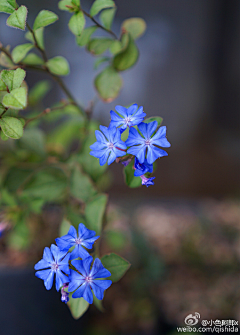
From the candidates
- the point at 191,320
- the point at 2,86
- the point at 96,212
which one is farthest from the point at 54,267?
the point at 191,320

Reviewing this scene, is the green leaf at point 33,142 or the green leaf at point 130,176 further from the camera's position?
the green leaf at point 33,142

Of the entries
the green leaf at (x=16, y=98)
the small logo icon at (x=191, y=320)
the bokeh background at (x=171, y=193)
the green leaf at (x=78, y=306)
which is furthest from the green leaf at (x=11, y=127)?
the small logo icon at (x=191, y=320)

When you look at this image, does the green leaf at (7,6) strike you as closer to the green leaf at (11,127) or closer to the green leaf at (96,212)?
the green leaf at (11,127)

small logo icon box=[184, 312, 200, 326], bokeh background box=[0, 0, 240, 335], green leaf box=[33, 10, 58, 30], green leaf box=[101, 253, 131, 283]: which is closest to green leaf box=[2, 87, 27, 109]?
green leaf box=[33, 10, 58, 30]

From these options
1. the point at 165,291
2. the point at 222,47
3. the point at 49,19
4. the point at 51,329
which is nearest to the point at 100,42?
the point at 49,19

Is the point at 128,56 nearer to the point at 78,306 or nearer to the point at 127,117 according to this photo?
the point at 127,117

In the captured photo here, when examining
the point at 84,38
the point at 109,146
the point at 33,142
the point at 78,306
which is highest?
the point at 84,38

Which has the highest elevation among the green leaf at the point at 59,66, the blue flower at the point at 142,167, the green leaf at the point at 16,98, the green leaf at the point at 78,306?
the green leaf at the point at 59,66
